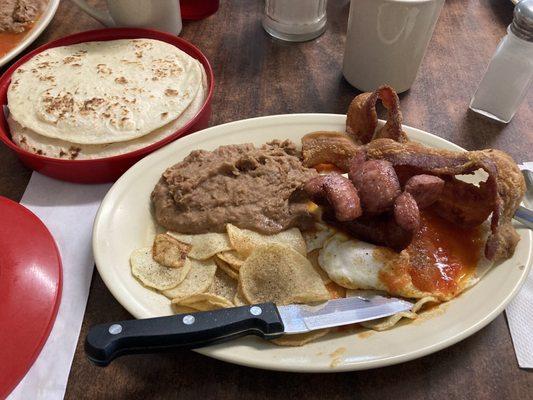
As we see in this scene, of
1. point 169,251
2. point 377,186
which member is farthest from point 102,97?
point 377,186

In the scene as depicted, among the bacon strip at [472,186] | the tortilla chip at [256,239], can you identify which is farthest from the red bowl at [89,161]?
the bacon strip at [472,186]

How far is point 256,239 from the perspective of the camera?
4.13 ft

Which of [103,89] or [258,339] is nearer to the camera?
[258,339]

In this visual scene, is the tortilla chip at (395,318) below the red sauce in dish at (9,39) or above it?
above

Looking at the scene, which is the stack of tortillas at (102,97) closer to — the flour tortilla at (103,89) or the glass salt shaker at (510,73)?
the flour tortilla at (103,89)

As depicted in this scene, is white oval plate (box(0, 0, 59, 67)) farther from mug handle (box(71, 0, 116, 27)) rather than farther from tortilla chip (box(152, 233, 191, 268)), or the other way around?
tortilla chip (box(152, 233, 191, 268))

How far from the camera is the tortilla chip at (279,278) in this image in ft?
3.67

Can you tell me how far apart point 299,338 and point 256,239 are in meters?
0.32

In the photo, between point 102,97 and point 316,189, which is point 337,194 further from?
point 102,97

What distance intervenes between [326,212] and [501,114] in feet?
3.38

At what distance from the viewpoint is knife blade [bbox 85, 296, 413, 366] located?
0.94 m

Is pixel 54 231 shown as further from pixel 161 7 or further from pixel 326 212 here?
pixel 161 7

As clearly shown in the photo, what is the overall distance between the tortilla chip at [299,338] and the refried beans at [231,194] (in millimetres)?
331

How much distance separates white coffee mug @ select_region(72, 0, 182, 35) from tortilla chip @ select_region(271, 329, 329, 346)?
1544 mm
